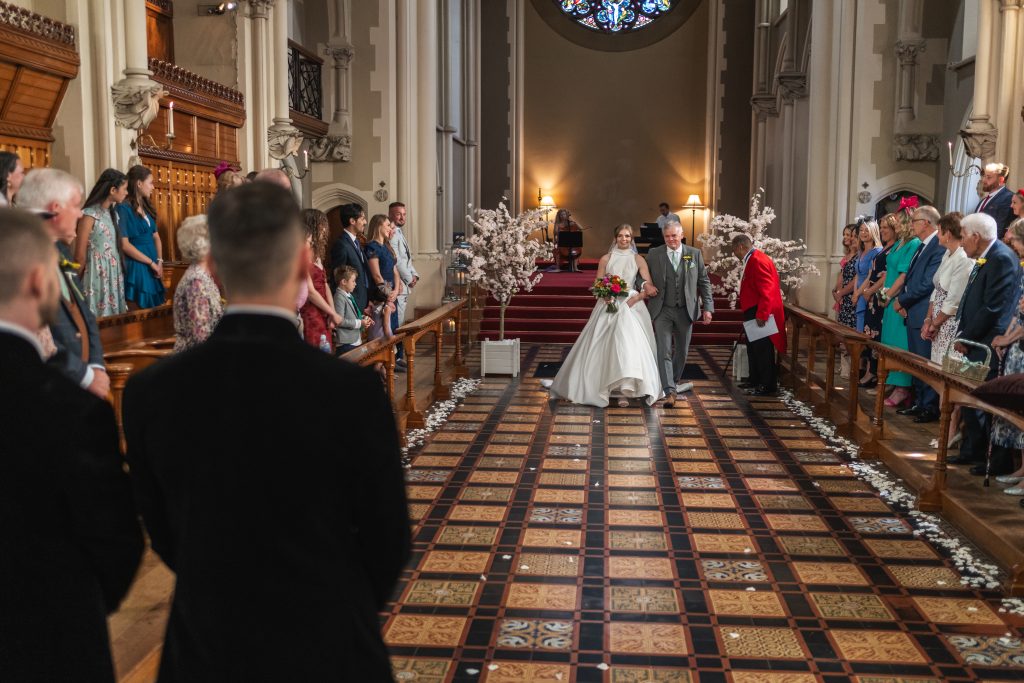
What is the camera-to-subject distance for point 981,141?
30.3 ft

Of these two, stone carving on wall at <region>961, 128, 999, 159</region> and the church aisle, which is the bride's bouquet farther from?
stone carving on wall at <region>961, 128, 999, 159</region>

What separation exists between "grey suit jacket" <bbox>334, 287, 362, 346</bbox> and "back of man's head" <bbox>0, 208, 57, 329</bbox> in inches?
213

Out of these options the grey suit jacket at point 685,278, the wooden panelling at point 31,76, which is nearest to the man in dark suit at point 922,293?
the grey suit jacket at point 685,278

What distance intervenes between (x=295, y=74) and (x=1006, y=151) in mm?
8735

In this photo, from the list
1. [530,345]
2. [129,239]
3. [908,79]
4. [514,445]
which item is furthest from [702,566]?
[908,79]

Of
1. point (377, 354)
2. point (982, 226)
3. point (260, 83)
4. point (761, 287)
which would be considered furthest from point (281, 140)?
point (982, 226)

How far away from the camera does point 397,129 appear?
1467cm

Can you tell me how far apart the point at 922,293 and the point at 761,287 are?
211 cm

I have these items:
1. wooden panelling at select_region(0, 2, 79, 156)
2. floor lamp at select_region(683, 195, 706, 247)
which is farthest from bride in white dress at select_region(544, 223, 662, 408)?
floor lamp at select_region(683, 195, 706, 247)

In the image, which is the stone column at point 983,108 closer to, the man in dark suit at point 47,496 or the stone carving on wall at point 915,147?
the stone carving on wall at point 915,147

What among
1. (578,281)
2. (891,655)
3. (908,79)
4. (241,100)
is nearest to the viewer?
(891,655)

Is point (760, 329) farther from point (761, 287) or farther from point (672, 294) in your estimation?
point (672, 294)

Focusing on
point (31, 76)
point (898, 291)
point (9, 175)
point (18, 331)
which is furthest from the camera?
point (898, 291)

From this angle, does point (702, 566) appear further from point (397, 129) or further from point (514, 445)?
point (397, 129)
